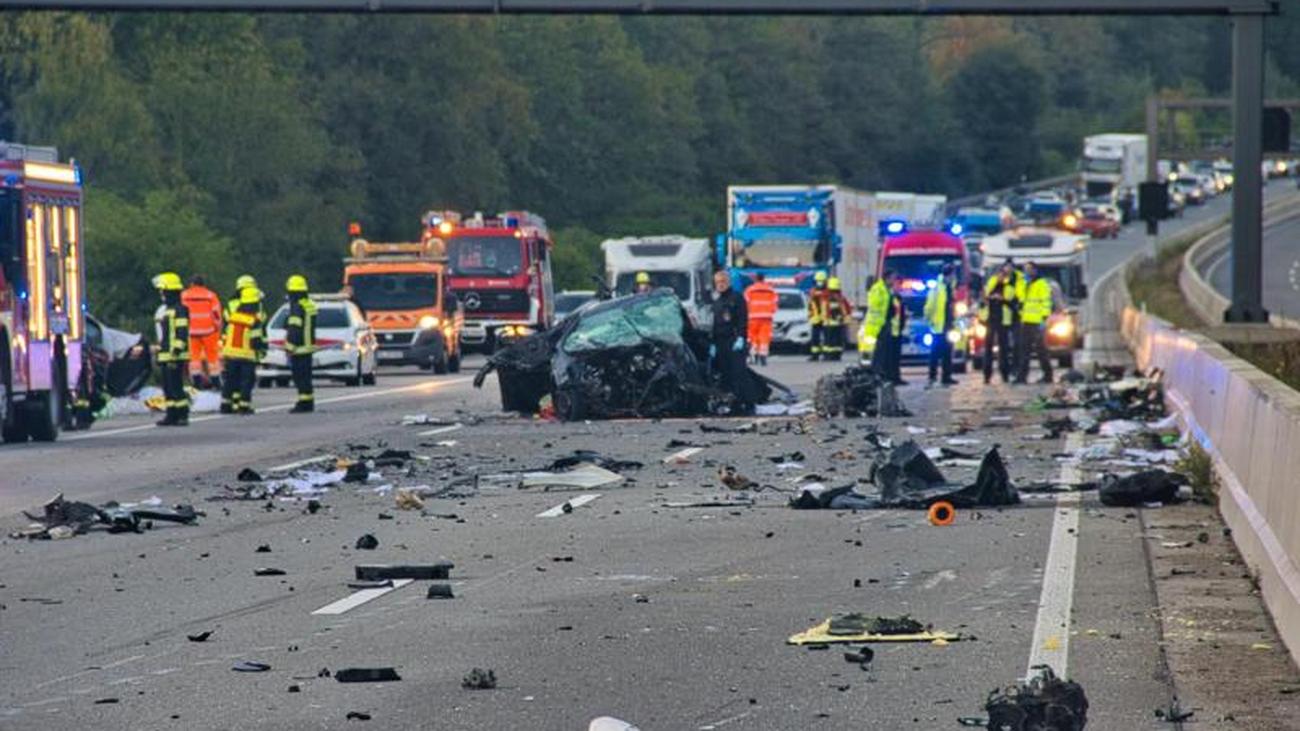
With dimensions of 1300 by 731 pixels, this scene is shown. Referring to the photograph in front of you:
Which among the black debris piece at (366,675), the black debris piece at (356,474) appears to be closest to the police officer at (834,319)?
the black debris piece at (356,474)

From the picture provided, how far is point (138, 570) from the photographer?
1517cm

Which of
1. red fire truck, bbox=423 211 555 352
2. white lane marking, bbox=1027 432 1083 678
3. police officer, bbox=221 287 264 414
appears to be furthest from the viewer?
red fire truck, bbox=423 211 555 352

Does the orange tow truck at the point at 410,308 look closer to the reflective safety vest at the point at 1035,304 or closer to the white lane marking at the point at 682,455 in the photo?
the reflective safety vest at the point at 1035,304

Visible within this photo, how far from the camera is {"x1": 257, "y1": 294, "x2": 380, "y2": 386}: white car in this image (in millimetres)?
45219

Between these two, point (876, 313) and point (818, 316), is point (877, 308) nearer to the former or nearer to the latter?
point (876, 313)

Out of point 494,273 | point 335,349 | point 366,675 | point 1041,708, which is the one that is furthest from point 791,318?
point 1041,708

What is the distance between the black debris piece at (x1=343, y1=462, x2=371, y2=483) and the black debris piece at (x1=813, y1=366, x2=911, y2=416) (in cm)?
885

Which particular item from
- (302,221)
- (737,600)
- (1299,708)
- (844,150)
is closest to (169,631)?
(737,600)

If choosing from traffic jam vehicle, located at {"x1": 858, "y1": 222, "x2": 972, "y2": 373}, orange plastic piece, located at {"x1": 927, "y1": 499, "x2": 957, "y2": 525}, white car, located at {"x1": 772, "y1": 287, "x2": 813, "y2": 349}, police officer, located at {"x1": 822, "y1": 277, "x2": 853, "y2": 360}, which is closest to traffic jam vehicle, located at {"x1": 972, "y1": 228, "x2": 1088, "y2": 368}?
white car, located at {"x1": 772, "y1": 287, "x2": 813, "y2": 349}

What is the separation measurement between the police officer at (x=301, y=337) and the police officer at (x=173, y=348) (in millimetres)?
Answer: 1979

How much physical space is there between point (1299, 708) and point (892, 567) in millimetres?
4817

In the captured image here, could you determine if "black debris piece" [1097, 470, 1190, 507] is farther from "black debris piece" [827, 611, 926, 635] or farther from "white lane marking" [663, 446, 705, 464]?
"black debris piece" [827, 611, 926, 635]

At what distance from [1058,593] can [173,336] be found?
59.2 feet

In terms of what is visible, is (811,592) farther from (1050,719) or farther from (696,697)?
(1050,719)
